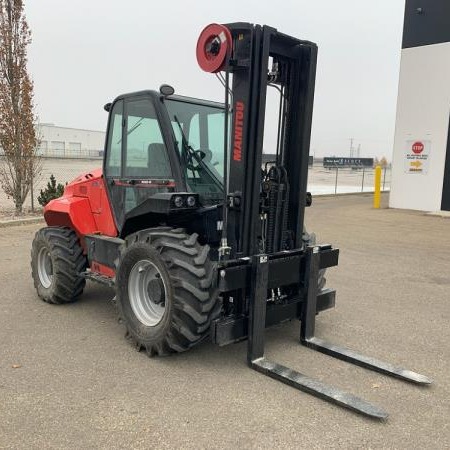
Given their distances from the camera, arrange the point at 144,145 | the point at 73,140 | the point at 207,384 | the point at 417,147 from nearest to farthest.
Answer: the point at 207,384 → the point at 144,145 → the point at 417,147 → the point at 73,140

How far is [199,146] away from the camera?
4652 millimetres

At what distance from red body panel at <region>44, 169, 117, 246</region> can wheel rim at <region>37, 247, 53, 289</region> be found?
0.45 metres

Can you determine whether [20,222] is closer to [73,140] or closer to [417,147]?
[417,147]

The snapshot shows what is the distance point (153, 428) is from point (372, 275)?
204 inches

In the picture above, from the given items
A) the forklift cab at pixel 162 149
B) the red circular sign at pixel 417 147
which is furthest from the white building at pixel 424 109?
the forklift cab at pixel 162 149

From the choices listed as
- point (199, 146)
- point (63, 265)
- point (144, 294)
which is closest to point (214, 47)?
point (199, 146)

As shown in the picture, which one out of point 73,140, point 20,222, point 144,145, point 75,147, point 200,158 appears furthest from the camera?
point 73,140

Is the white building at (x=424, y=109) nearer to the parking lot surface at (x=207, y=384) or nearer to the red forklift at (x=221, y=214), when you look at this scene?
the parking lot surface at (x=207, y=384)

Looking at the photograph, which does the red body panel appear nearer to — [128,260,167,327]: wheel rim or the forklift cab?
the forklift cab

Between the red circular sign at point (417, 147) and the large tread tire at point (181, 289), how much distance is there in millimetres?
14428

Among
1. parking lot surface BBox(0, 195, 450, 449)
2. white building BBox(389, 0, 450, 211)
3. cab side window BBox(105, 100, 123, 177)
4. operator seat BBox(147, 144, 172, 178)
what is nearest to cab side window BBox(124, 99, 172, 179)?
operator seat BBox(147, 144, 172, 178)

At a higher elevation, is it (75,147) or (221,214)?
(75,147)

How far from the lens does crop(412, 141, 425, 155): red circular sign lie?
16.4 m

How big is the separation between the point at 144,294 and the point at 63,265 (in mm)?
1529
